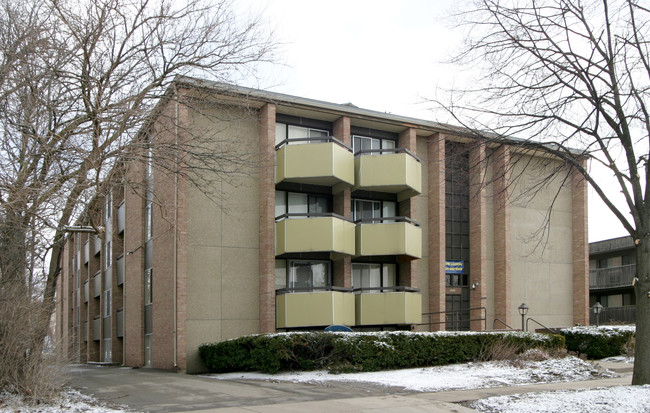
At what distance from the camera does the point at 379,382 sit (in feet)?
51.3

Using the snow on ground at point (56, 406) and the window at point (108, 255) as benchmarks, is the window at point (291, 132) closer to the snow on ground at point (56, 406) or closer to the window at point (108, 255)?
the window at point (108, 255)

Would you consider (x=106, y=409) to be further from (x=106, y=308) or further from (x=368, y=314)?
(x=106, y=308)

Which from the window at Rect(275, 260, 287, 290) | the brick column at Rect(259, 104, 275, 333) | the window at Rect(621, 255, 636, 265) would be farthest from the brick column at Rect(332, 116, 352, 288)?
the window at Rect(621, 255, 636, 265)

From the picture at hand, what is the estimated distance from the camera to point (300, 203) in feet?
82.3

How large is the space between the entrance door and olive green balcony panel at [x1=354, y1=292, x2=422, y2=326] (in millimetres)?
3761

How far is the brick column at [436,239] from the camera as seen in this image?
87.2 ft

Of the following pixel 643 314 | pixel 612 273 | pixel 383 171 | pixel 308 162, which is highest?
pixel 308 162

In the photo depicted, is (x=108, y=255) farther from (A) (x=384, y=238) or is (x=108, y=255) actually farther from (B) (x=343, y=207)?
(A) (x=384, y=238)

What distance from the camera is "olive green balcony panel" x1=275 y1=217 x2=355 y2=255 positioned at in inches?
909

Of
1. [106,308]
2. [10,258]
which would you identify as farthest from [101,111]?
[106,308]

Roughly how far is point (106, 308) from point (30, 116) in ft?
75.9

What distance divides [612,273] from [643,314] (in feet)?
107

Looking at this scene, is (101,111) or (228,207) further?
(228,207)

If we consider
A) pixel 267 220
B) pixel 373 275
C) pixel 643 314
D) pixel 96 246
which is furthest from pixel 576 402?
pixel 96 246
